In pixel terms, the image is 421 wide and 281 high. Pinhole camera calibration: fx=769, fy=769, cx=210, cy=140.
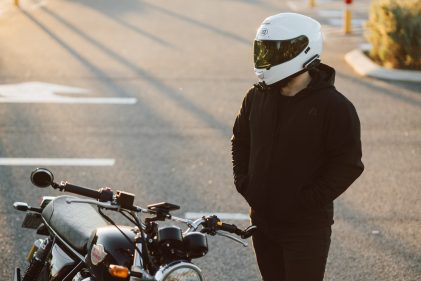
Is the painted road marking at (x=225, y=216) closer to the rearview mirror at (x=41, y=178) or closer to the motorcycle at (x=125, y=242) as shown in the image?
the motorcycle at (x=125, y=242)

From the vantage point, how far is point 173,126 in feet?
31.3

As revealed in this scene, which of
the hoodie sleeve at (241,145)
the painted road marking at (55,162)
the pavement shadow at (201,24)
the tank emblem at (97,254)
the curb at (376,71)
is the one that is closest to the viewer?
the tank emblem at (97,254)

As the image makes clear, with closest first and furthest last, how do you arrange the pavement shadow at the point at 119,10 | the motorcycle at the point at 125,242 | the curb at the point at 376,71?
the motorcycle at the point at 125,242, the curb at the point at 376,71, the pavement shadow at the point at 119,10

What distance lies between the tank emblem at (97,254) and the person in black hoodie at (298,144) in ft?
3.02

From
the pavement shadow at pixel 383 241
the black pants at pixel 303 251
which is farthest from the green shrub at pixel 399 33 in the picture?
the black pants at pixel 303 251

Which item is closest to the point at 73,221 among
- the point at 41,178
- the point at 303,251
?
the point at 41,178

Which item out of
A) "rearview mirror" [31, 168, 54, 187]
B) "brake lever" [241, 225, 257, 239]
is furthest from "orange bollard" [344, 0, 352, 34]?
"rearview mirror" [31, 168, 54, 187]

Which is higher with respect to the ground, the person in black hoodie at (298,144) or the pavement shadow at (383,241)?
the person in black hoodie at (298,144)

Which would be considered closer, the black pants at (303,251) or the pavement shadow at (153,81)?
the black pants at (303,251)

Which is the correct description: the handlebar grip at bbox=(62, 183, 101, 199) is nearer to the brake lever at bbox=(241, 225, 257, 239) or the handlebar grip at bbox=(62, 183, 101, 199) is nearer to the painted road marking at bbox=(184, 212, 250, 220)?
the brake lever at bbox=(241, 225, 257, 239)

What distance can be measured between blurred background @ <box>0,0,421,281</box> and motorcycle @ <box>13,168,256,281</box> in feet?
5.54

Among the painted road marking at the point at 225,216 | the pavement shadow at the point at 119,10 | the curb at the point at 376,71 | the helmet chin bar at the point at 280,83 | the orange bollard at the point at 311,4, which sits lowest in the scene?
the orange bollard at the point at 311,4

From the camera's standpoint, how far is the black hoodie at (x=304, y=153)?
3855 millimetres

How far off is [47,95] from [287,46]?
7.62 metres
